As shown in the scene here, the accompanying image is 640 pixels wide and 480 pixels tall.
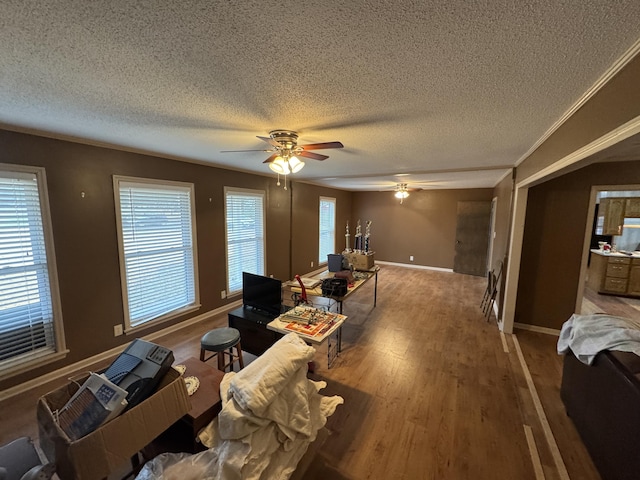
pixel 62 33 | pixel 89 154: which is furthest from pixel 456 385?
pixel 89 154

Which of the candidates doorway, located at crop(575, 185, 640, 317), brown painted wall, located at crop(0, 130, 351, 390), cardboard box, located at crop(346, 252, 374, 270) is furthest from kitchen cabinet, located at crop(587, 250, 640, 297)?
brown painted wall, located at crop(0, 130, 351, 390)

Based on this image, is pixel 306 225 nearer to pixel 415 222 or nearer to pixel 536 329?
pixel 415 222

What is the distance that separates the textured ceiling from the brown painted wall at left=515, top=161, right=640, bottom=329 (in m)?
1.76

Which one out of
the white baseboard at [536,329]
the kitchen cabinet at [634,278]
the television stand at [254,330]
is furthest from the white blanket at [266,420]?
the kitchen cabinet at [634,278]

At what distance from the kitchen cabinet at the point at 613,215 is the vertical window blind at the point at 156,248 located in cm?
768

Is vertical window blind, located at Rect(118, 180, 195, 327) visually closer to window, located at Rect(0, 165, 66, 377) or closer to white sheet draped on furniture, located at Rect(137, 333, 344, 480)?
window, located at Rect(0, 165, 66, 377)

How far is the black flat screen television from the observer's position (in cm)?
271

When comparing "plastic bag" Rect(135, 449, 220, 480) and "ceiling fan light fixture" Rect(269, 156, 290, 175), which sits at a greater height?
"ceiling fan light fixture" Rect(269, 156, 290, 175)

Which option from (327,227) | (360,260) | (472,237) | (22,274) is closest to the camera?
(22,274)

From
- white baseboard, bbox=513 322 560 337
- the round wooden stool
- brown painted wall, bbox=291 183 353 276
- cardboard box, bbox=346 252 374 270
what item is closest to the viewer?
the round wooden stool

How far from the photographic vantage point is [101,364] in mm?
2779

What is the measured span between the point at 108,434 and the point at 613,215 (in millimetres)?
7824

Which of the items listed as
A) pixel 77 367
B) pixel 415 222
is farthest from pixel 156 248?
pixel 415 222

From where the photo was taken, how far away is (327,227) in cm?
731
